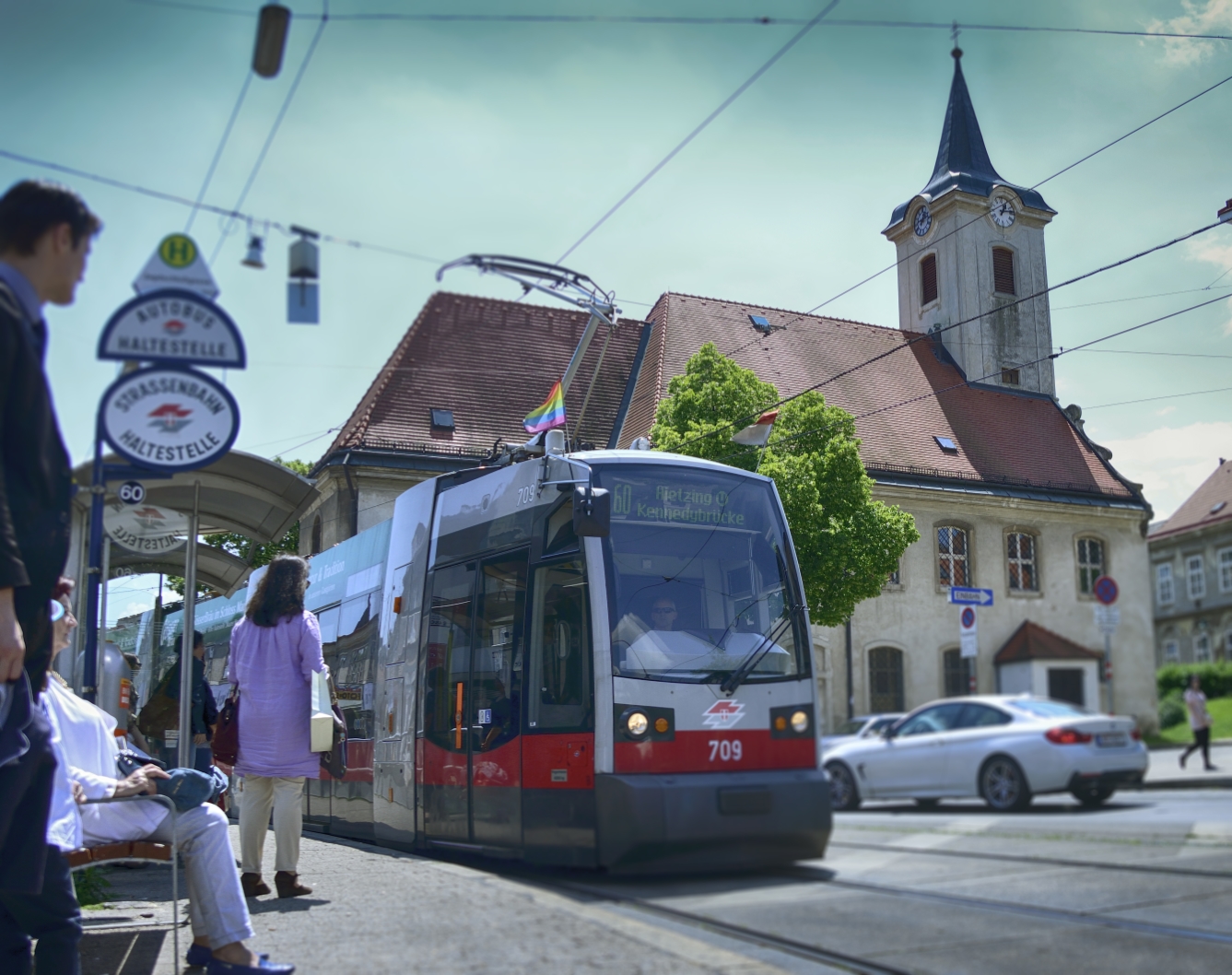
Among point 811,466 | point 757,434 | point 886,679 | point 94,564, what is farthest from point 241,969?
point 811,466

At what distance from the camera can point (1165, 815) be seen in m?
4.13

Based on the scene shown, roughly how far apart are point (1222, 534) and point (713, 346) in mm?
19633

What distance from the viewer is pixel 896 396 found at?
77.9 ft

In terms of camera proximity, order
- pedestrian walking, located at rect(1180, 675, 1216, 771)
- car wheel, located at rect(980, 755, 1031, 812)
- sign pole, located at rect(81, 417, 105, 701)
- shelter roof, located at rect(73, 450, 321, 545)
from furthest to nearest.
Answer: shelter roof, located at rect(73, 450, 321, 545)
sign pole, located at rect(81, 417, 105, 701)
car wheel, located at rect(980, 755, 1031, 812)
pedestrian walking, located at rect(1180, 675, 1216, 771)

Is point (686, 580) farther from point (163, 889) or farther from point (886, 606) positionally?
point (886, 606)

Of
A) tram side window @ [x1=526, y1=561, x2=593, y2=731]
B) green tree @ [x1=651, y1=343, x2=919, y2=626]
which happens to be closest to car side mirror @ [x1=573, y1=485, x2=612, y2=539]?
tram side window @ [x1=526, y1=561, x2=593, y2=731]

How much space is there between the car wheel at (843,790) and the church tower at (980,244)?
2.40 meters

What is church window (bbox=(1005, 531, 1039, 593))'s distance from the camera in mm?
5500

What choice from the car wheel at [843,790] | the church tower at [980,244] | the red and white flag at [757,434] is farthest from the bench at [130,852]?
the red and white flag at [757,434]

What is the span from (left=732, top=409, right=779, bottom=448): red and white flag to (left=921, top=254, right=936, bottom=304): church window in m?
12.0

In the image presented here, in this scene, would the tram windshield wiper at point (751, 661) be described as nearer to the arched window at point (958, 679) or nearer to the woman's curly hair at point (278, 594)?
the arched window at point (958, 679)

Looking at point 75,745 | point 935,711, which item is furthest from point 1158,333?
point 75,745

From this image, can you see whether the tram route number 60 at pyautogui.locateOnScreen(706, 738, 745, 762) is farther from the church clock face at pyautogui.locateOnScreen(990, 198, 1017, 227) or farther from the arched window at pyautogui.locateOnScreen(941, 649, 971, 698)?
the church clock face at pyautogui.locateOnScreen(990, 198, 1017, 227)

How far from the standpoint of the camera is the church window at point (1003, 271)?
262 inches
